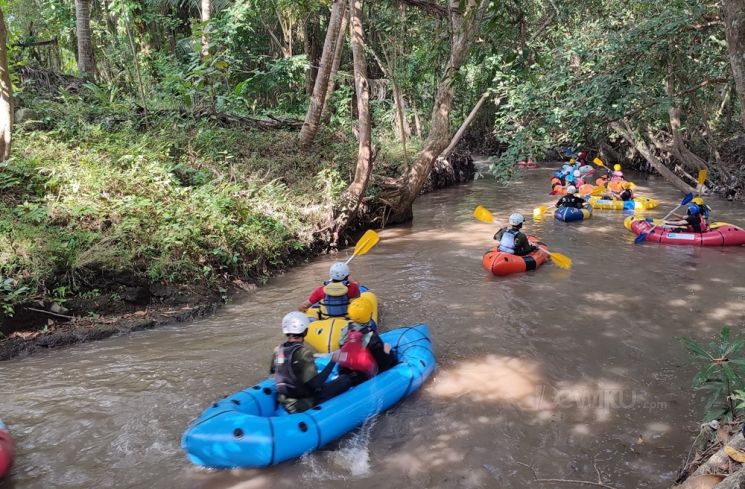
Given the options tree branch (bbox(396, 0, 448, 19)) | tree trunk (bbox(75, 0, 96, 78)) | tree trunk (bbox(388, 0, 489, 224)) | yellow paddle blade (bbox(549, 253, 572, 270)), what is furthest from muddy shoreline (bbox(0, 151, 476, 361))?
tree trunk (bbox(75, 0, 96, 78))

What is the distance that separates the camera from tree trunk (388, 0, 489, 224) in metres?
8.73

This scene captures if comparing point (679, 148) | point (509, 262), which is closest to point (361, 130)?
point (509, 262)

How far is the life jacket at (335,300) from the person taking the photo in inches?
194

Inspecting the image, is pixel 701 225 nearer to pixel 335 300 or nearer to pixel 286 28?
pixel 335 300

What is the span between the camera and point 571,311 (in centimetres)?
611

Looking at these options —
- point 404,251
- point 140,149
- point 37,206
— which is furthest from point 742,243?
point 37,206

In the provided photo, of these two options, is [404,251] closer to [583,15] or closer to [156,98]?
[156,98]

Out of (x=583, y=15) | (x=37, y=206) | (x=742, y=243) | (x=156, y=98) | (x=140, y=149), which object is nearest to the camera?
(x=37, y=206)

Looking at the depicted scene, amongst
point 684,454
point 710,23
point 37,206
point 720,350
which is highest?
point 710,23

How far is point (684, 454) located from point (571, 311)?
9.19 ft

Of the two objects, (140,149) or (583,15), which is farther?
(583,15)

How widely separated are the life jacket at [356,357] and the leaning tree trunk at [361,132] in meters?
4.73

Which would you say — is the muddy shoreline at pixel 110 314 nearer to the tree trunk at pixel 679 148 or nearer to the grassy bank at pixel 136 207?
the grassy bank at pixel 136 207

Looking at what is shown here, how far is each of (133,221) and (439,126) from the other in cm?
576
